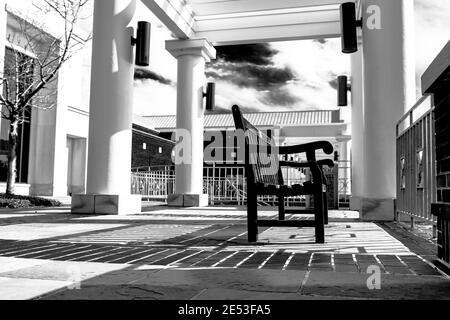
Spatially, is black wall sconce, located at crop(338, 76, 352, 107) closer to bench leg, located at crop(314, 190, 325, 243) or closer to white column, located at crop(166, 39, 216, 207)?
white column, located at crop(166, 39, 216, 207)

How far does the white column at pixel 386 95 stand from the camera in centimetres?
621

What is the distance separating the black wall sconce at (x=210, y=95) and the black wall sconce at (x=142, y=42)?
3741mm

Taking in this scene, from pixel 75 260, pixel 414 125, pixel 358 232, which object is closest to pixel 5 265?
pixel 75 260

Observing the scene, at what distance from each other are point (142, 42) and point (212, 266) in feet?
18.7

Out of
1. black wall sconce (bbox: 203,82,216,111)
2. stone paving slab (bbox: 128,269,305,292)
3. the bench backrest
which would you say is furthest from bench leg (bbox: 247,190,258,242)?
black wall sconce (bbox: 203,82,216,111)

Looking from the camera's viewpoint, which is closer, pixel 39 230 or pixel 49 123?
pixel 39 230

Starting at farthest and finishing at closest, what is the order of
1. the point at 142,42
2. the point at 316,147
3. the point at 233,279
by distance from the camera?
the point at 142,42 → the point at 316,147 → the point at 233,279

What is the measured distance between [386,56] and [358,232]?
297cm

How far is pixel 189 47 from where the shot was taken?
1088cm

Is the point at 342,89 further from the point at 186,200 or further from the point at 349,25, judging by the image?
the point at 186,200

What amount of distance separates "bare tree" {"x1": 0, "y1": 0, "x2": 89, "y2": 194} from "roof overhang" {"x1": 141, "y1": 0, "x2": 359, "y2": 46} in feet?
9.21

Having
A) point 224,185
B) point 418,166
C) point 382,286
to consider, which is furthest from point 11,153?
point 382,286

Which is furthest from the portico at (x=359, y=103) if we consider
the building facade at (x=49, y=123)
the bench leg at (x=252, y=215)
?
the building facade at (x=49, y=123)
